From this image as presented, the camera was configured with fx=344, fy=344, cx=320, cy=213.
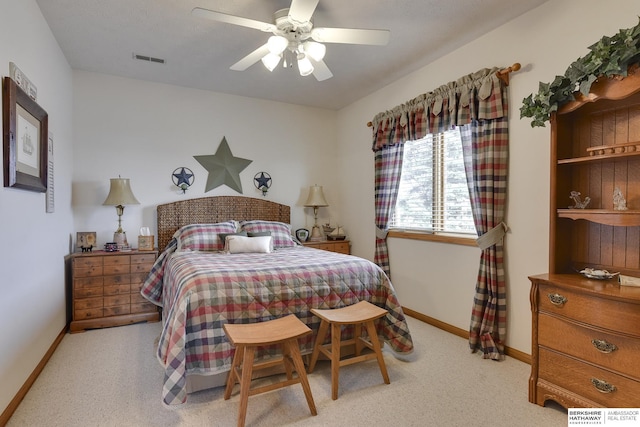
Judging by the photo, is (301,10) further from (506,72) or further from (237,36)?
(506,72)

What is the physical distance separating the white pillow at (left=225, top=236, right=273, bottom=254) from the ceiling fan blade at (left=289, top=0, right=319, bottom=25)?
209 cm

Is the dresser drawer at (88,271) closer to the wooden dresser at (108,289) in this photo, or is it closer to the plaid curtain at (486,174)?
the wooden dresser at (108,289)

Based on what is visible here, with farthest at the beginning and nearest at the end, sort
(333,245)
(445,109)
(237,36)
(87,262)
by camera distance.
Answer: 1. (333,245)
2. (87,262)
3. (445,109)
4. (237,36)

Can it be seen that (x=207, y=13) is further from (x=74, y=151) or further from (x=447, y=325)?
(x=447, y=325)

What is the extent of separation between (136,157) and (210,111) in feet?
3.46

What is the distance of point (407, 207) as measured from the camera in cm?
394

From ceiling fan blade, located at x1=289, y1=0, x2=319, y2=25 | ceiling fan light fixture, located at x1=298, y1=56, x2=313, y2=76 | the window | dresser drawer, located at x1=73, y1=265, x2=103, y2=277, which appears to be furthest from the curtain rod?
dresser drawer, located at x1=73, y1=265, x2=103, y2=277

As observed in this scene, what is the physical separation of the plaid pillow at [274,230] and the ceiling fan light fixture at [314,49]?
2105 millimetres

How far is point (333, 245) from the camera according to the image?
4.63m

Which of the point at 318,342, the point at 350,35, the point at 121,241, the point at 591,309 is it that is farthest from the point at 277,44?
the point at 121,241

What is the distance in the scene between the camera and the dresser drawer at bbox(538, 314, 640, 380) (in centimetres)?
170

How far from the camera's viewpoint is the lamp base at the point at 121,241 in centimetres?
369

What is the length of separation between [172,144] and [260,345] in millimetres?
3154

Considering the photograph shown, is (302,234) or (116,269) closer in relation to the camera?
(116,269)
